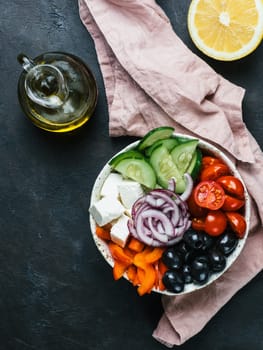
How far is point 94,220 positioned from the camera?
1.73 meters

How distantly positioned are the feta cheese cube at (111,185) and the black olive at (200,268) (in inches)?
11.0

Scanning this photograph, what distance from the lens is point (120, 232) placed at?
167 centimetres

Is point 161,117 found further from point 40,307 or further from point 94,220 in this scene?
point 40,307

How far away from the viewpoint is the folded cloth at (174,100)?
1799 mm

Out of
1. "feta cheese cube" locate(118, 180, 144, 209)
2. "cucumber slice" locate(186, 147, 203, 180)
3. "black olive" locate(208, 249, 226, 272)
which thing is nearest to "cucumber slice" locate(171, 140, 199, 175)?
"cucumber slice" locate(186, 147, 203, 180)

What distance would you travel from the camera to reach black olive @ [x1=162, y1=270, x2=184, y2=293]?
1.64 m

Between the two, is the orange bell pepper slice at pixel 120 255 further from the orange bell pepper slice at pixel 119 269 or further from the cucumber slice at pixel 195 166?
the cucumber slice at pixel 195 166

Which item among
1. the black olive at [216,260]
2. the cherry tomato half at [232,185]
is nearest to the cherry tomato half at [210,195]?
the cherry tomato half at [232,185]

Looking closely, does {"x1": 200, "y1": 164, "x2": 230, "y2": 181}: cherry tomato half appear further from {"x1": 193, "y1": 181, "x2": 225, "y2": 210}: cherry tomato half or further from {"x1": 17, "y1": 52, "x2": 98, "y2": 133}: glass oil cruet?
{"x1": 17, "y1": 52, "x2": 98, "y2": 133}: glass oil cruet

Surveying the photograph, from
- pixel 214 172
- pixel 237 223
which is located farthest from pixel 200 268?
pixel 214 172

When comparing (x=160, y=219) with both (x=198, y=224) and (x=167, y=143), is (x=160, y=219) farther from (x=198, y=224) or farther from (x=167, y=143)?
(x=167, y=143)

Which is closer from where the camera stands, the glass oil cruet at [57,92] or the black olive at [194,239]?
the black olive at [194,239]

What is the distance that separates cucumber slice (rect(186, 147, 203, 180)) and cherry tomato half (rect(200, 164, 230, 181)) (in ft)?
0.06

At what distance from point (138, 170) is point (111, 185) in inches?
3.6
